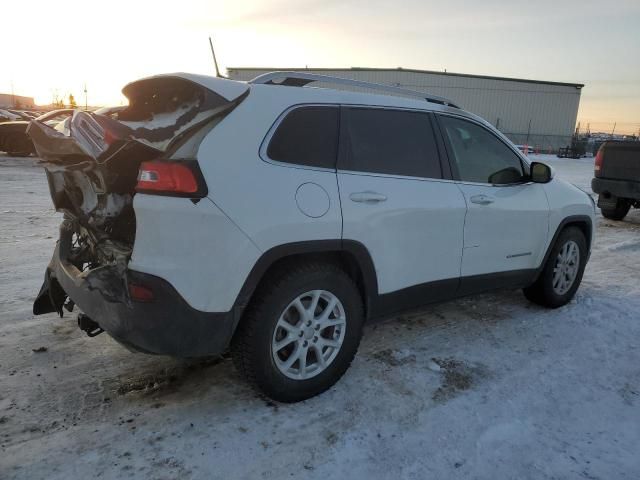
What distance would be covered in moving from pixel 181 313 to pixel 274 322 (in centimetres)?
52

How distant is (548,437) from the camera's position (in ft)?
9.22

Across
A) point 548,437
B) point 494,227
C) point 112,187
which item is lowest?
point 548,437

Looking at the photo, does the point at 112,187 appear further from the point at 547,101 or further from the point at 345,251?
the point at 547,101

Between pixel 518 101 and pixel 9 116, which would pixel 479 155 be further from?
pixel 518 101

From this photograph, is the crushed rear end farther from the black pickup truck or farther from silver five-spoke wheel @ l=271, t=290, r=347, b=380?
the black pickup truck

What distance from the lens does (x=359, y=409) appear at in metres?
2.97

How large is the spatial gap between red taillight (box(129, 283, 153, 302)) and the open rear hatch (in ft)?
0.22

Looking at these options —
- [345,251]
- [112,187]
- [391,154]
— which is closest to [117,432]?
[112,187]

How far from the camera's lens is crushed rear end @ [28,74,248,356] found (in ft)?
8.28

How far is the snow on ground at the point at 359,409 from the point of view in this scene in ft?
8.17

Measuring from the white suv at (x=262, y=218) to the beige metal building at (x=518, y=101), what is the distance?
4293 centimetres

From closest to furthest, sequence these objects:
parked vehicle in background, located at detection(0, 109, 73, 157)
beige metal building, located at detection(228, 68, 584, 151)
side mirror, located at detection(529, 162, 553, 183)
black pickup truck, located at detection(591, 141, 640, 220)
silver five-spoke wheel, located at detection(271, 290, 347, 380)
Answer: silver five-spoke wheel, located at detection(271, 290, 347, 380) → side mirror, located at detection(529, 162, 553, 183) → black pickup truck, located at detection(591, 141, 640, 220) → parked vehicle in background, located at detection(0, 109, 73, 157) → beige metal building, located at detection(228, 68, 584, 151)

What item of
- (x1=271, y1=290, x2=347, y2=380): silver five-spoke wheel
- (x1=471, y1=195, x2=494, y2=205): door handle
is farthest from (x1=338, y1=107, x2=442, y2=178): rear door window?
(x1=271, y1=290, x2=347, y2=380): silver five-spoke wheel

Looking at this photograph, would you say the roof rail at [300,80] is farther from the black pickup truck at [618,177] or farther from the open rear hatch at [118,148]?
the black pickup truck at [618,177]
